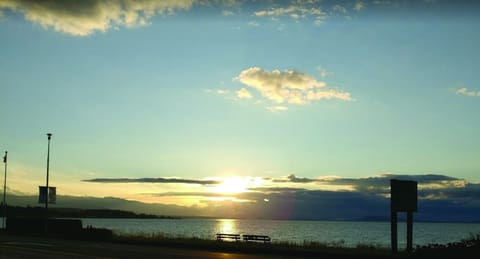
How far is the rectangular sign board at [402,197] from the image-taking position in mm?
26531

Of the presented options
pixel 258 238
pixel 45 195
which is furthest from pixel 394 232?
pixel 45 195

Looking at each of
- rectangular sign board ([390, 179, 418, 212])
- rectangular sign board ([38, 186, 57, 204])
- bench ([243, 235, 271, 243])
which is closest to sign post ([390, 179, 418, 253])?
rectangular sign board ([390, 179, 418, 212])

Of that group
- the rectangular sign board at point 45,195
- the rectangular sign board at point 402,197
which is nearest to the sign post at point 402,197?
the rectangular sign board at point 402,197

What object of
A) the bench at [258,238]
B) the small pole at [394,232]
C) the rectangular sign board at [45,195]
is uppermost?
the rectangular sign board at [45,195]

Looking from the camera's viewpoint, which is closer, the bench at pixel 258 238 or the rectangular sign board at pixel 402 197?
the rectangular sign board at pixel 402 197

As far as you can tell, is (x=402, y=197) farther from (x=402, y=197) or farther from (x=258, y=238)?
(x=258, y=238)

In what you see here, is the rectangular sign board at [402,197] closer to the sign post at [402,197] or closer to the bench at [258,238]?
the sign post at [402,197]

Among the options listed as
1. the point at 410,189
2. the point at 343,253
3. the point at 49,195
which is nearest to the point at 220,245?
the point at 343,253

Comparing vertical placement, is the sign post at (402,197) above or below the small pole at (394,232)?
above

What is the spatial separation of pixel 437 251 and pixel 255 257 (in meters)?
7.47

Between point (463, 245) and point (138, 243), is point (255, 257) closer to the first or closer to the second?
point (463, 245)

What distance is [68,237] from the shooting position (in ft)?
138

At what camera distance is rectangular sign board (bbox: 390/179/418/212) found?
2653 centimetres

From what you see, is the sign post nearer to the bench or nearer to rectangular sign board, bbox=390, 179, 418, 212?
rectangular sign board, bbox=390, 179, 418, 212
